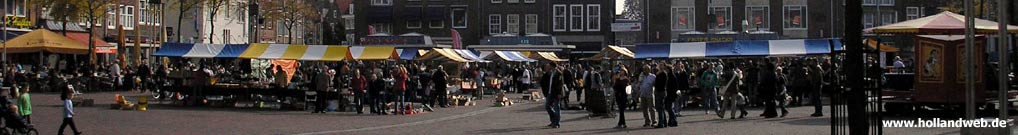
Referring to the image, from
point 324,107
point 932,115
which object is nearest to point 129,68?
point 324,107

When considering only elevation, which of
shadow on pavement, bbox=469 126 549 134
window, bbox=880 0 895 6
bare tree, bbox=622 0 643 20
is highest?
bare tree, bbox=622 0 643 20

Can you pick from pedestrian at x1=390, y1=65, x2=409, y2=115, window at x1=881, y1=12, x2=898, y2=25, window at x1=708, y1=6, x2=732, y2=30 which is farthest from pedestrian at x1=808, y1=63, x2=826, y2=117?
window at x1=881, y1=12, x2=898, y2=25

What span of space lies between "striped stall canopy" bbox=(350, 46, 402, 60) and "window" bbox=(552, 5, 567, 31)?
43.8 m

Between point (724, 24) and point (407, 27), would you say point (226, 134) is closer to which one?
point (724, 24)

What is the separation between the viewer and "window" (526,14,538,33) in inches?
3039

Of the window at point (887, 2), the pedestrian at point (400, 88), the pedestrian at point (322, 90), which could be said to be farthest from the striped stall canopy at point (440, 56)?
the window at point (887, 2)

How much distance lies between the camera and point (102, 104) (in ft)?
100

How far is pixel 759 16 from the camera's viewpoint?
68.2 m

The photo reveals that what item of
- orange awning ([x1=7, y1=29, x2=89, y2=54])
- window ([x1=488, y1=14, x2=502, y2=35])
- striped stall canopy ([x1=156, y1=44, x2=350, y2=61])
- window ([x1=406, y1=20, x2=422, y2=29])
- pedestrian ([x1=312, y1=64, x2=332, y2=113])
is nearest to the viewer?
pedestrian ([x1=312, y1=64, x2=332, y2=113])

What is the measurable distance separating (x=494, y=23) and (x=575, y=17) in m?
4.75

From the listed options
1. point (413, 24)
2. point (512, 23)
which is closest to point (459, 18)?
point (413, 24)

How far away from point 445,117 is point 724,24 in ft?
144

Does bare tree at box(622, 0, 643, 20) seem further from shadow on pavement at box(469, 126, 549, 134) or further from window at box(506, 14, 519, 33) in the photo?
shadow on pavement at box(469, 126, 549, 134)

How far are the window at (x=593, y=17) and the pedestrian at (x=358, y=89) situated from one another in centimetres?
5082
